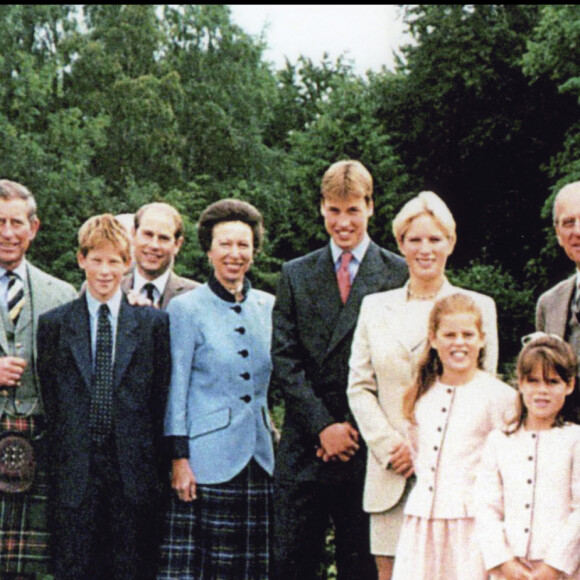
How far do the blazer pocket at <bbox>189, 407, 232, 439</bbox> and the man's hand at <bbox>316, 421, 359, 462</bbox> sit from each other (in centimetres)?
54

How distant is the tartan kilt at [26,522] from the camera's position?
557 centimetres

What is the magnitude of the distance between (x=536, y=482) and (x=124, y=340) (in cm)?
213

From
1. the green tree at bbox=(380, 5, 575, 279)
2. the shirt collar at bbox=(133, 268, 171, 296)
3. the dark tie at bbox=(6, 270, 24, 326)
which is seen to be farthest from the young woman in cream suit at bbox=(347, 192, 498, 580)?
the green tree at bbox=(380, 5, 575, 279)

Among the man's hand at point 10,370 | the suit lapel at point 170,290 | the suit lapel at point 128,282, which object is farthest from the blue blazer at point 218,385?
the man's hand at point 10,370

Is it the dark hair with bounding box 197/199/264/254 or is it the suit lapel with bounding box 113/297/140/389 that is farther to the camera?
the dark hair with bounding box 197/199/264/254

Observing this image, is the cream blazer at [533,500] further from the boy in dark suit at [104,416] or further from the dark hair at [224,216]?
the dark hair at [224,216]

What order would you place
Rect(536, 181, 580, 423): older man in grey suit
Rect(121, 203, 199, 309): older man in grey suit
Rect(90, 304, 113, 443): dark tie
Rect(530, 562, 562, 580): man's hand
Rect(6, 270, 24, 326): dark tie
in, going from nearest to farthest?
Rect(530, 562, 562, 580): man's hand < Rect(536, 181, 580, 423): older man in grey suit < Rect(90, 304, 113, 443): dark tie < Rect(6, 270, 24, 326): dark tie < Rect(121, 203, 199, 309): older man in grey suit

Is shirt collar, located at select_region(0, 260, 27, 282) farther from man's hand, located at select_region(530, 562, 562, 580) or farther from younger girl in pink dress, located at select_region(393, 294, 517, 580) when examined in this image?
man's hand, located at select_region(530, 562, 562, 580)

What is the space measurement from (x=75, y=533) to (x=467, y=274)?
19630 millimetres

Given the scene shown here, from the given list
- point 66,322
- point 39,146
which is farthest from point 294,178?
point 66,322

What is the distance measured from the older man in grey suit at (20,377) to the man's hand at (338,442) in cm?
144

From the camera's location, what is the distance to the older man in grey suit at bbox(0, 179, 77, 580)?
5.57m

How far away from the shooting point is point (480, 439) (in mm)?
5059

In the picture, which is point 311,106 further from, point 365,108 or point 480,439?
point 480,439
